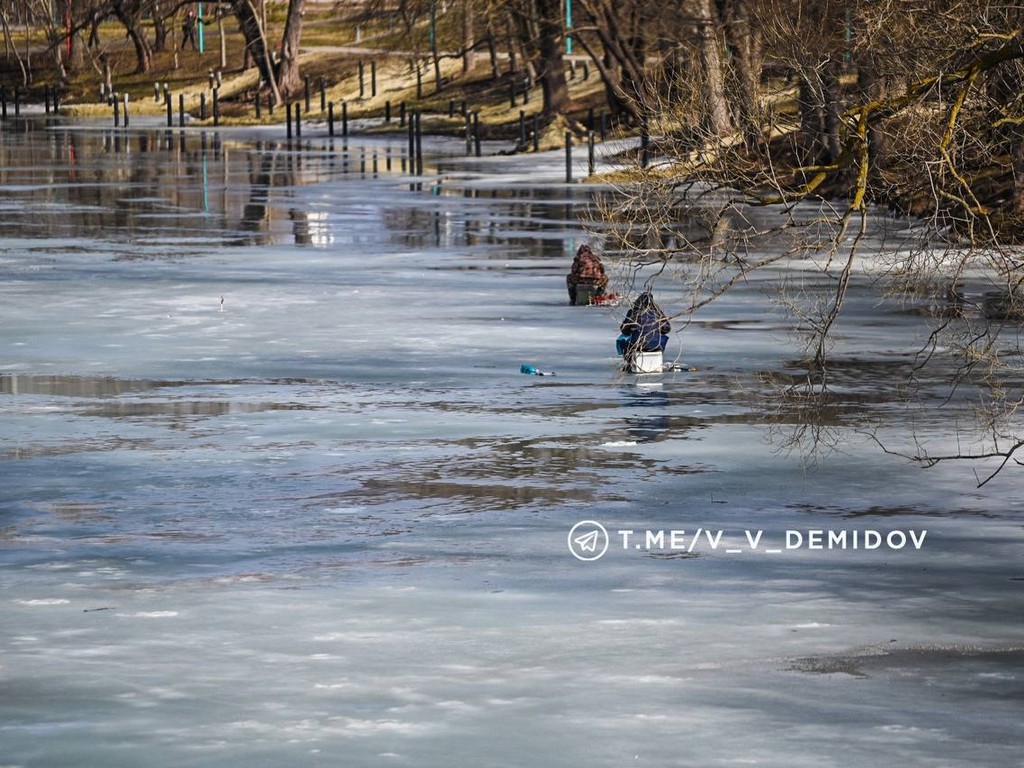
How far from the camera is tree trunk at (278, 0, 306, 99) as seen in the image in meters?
72.4

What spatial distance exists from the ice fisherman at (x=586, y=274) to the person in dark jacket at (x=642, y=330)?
388cm

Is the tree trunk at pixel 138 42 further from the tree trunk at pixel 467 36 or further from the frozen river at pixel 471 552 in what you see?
the frozen river at pixel 471 552

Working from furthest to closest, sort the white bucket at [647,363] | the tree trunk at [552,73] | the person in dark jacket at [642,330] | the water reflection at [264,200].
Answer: the tree trunk at [552,73]
the water reflection at [264,200]
the white bucket at [647,363]
the person in dark jacket at [642,330]

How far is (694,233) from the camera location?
2862 cm

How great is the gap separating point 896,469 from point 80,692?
576cm

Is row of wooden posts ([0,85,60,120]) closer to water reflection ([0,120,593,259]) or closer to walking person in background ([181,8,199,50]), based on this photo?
walking person in background ([181,8,199,50])

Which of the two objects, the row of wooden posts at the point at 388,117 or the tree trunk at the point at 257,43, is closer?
the row of wooden posts at the point at 388,117

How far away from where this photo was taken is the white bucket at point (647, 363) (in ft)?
50.1

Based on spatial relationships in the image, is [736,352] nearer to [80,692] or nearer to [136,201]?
[80,692]

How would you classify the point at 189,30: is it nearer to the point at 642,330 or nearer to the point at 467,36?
the point at 467,36

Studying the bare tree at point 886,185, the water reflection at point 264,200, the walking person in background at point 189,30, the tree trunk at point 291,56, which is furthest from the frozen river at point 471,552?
the walking person in background at point 189,30

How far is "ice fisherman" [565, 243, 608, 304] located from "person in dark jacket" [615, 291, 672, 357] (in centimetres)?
388

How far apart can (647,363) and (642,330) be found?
0.64 m

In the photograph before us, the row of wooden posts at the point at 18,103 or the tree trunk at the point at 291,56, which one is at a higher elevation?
the tree trunk at the point at 291,56
